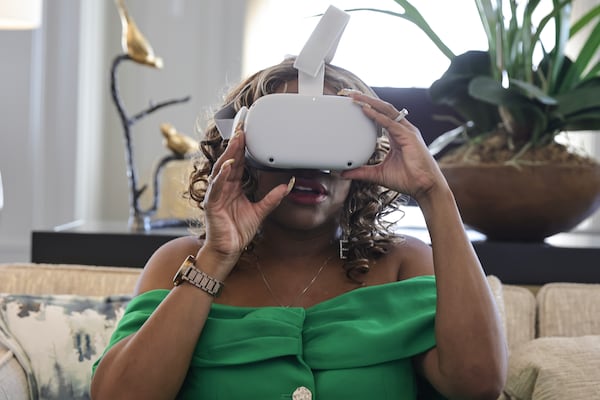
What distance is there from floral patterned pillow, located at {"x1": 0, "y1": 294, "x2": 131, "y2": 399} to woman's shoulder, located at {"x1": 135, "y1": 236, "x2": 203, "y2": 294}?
0.29 m

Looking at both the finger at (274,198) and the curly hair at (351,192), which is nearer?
the finger at (274,198)

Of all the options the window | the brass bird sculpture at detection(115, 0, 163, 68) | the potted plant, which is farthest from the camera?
the window

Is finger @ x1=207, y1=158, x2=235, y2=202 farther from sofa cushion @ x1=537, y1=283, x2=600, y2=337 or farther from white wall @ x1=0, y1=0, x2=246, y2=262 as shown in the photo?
white wall @ x1=0, y1=0, x2=246, y2=262

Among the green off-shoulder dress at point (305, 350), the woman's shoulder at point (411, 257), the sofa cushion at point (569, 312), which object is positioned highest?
the woman's shoulder at point (411, 257)

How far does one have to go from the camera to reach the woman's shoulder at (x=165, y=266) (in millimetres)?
1231

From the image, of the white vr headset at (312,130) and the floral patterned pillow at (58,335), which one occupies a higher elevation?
the white vr headset at (312,130)

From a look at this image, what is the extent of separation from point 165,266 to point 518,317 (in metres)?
0.67

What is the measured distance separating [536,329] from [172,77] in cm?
222

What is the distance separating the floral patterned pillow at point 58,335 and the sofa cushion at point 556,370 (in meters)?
0.63

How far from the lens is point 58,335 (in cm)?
149

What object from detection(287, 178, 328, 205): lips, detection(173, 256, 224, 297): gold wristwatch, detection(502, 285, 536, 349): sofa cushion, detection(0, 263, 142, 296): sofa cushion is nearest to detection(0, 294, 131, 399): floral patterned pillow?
detection(0, 263, 142, 296): sofa cushion

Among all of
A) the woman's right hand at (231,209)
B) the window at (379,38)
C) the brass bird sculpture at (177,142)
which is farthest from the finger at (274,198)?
the window at (379,38)

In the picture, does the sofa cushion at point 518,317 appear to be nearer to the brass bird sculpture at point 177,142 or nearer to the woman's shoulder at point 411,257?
the woman's shoulder at point 411,257

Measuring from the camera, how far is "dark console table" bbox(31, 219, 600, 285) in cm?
174
